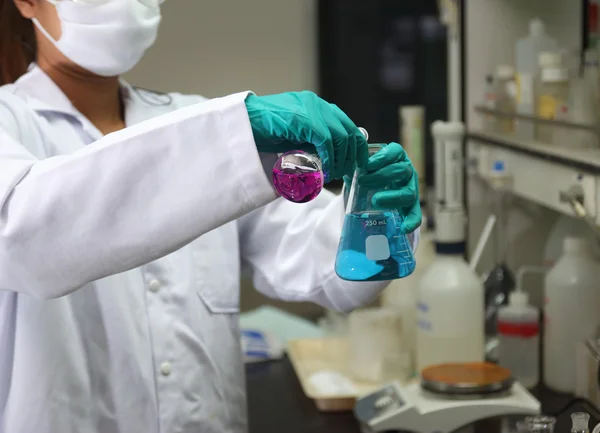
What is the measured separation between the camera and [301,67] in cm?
363

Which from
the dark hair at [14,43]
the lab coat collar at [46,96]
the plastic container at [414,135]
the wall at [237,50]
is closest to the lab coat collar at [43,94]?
the lab coat collar at [46,96]

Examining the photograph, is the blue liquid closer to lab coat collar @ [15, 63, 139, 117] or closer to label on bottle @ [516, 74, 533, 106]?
lab coat collar @ [15, 63, 139, 117]

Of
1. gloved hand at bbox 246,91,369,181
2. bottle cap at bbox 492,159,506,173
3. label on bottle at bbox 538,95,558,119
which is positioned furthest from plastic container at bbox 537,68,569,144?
gloved hand at bbox 246,91,369,181

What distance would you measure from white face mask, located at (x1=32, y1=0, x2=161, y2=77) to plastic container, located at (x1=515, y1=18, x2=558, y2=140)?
1.01 metres

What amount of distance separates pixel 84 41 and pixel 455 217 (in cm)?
96

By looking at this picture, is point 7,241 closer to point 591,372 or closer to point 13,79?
point 13,79

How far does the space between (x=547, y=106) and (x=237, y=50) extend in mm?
1796

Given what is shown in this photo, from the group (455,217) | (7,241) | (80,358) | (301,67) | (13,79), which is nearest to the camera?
(7,241)

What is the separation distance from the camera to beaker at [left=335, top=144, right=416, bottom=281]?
1145 mm

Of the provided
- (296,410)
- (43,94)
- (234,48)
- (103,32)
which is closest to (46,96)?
(43,94)

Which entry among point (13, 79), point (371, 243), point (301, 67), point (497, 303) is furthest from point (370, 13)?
point (371, 243)

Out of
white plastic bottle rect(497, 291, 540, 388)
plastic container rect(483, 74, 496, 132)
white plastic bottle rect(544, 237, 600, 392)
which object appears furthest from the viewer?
plastic container rect(483, 74, 496, 132)

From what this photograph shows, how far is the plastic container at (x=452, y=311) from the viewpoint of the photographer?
6.48 ft

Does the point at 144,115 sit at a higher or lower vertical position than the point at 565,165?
higher
